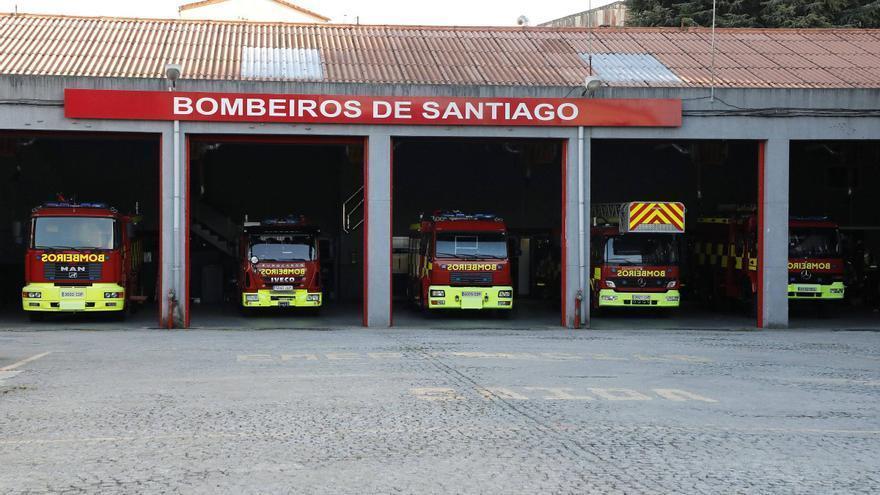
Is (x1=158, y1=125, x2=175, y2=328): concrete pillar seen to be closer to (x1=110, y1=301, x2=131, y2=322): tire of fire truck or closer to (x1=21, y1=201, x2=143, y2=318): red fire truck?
(x1=21, y1=201, x2=143, y2=318): red fire truck

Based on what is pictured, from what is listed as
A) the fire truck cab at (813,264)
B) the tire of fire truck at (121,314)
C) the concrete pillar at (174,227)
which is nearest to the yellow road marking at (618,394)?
the concrete pillar at (174,227)

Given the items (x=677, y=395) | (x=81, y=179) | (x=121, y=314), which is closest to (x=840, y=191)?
(x=121, y=314)

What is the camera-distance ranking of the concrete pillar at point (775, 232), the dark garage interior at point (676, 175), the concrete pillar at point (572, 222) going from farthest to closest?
1. the dark garage interior at point (676, 175)
2. the concrete pillar at point (775, 232)
3. the concrete pillar at point (572, 222)

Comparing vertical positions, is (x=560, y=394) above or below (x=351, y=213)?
below

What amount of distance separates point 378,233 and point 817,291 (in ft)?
37.4

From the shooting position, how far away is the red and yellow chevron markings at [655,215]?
89.6ft

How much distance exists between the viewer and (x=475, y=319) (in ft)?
92.3

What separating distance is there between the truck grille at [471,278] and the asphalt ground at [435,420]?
822 centimetres

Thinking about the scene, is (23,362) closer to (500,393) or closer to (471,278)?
(500,393)

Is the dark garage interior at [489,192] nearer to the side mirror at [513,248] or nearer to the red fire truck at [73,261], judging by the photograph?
the side mirror at [513,248]

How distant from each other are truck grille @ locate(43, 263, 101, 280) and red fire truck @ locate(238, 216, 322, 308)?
12.0 ft

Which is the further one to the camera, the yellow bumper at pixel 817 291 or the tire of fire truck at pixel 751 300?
the tire of fire truck at pixel 751 300

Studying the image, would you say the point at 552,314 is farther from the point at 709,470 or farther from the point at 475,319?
Result: the point at 709,470

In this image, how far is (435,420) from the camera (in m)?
10.4
